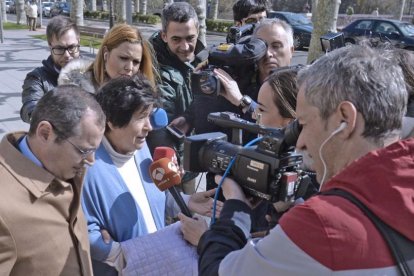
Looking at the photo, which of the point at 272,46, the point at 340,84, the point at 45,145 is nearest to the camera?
the point at 340,84

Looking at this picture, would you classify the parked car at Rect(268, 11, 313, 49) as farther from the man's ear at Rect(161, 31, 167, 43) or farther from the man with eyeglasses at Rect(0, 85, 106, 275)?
the man with eyeglasses at Rect(0, 85, 106, 275)

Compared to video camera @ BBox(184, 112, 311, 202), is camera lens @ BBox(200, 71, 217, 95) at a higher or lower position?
higher

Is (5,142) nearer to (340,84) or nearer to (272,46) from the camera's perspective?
(340,84)

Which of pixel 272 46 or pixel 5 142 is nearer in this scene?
pixel 5 142

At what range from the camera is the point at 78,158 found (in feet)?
5.47

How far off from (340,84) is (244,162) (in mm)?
423

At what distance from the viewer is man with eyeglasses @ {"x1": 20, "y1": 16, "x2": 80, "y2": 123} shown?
3023 millimetres

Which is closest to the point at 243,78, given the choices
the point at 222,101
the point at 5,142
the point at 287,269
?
the point at 222,101

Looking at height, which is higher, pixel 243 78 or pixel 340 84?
pixel 340 84

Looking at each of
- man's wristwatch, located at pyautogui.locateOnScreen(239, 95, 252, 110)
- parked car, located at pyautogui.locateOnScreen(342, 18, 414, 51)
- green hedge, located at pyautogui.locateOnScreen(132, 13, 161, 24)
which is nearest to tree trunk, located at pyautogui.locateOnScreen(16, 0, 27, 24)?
green hedge, located at pyautogui.locateOnScreen(132, 13, 161, 24)

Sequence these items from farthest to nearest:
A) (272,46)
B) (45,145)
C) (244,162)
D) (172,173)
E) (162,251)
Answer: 1. (272,46)
2. (172,173)
3. (162,251)
4. (45,145)
5. (244,162)

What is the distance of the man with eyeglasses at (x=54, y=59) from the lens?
3023 millimetres

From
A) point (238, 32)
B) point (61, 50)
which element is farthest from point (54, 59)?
point (238, 32)

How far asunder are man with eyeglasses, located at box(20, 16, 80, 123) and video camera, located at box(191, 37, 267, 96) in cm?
120
